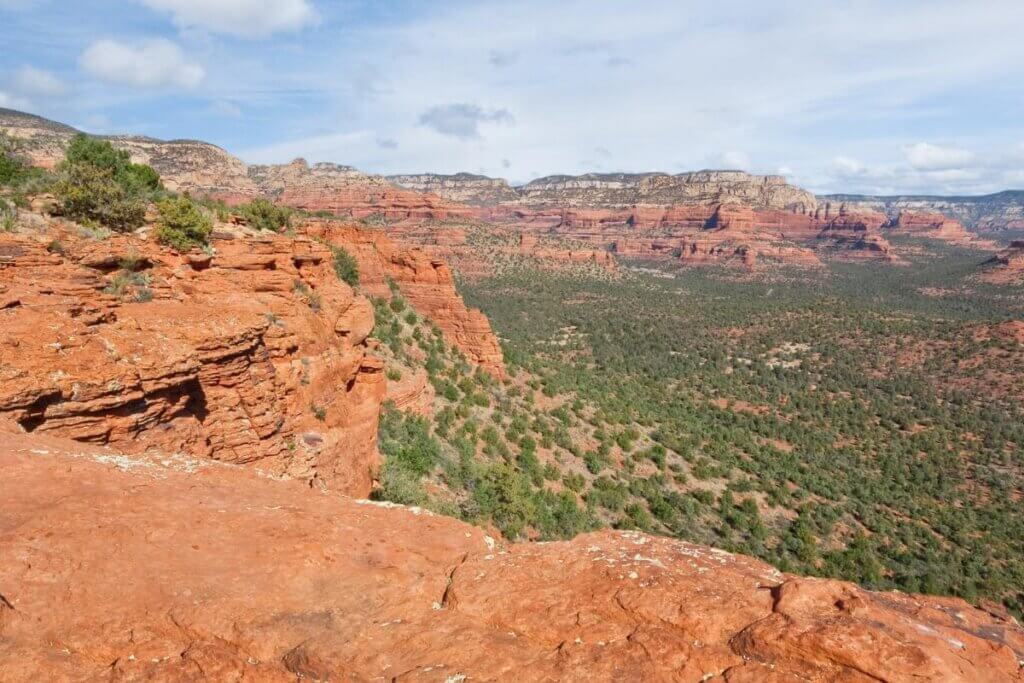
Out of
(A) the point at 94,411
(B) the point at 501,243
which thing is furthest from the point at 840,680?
(B) the point at 501,243

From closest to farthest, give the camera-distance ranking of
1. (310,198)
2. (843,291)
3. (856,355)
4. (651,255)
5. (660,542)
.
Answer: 1. (660,542)
2. (856,355)
3. (843,291)
4. (310,198)
5. (651,255)

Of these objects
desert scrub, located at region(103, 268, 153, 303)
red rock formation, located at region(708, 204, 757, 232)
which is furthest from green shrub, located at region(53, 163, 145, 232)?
red rock formation, located at region(708, 204, 757, 232)

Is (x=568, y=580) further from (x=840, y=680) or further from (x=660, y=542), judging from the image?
(x=840, y=680)

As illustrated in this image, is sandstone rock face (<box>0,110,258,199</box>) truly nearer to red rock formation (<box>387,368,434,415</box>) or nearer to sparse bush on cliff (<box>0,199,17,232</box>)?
red rock formation (<box>387,368,434,415</box>)

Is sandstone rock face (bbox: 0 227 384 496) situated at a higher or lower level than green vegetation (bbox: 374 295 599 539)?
higher

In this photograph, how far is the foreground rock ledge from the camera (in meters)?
4.34

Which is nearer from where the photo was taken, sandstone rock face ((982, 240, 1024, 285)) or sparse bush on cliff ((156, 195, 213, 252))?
sparse bush on cliff ((156, 195, 213, 252))

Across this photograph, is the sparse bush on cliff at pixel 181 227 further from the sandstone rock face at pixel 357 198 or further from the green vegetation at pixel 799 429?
the sandstone rock face at pixel 357 198

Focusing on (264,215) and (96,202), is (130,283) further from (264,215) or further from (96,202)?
(264,215)

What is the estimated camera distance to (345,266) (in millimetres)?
26328

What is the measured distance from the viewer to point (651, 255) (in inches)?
6284

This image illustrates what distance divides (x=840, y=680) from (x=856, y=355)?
69.3 meters

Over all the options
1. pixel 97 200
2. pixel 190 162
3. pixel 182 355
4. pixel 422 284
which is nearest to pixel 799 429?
pixel 422 284

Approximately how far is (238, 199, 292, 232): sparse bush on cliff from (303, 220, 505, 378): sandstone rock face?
840cm
